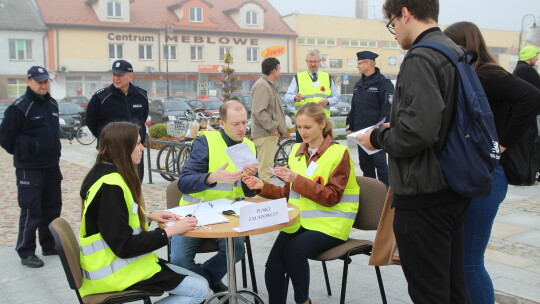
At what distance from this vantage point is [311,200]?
11.8 feet

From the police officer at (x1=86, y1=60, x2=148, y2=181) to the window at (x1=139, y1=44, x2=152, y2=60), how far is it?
125 feet

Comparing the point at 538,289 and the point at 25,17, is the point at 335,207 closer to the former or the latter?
the point at 538,289

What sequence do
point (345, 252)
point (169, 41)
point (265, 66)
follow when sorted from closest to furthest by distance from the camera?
1. point (345, 252)
2. point (265, 66)
3. point (169, 41)

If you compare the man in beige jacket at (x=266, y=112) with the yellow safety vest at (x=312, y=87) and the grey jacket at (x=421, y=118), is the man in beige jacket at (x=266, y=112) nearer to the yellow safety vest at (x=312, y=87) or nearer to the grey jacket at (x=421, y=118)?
the yellow safety vest at (x=312, y=87)

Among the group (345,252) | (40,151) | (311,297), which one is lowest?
(311,297)

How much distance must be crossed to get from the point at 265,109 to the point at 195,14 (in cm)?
3862

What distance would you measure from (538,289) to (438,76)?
2544 millimetres

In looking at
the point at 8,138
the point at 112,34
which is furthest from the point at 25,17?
the point at 8,138

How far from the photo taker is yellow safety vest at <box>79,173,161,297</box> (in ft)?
9.02

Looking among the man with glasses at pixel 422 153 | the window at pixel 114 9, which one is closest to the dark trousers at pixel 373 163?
the man with glasses at pixel 422 153

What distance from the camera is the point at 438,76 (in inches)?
85.3

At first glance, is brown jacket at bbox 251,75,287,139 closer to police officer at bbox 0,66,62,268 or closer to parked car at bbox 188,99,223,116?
police officer at bbox 0,66,62,268

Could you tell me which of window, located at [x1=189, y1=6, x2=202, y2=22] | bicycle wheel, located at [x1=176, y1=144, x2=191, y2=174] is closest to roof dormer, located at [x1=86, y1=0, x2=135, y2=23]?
window, located at [x1=189, y1=6, x2=202, y2=22]

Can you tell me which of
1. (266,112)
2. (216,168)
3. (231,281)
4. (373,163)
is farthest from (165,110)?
(231,281)
